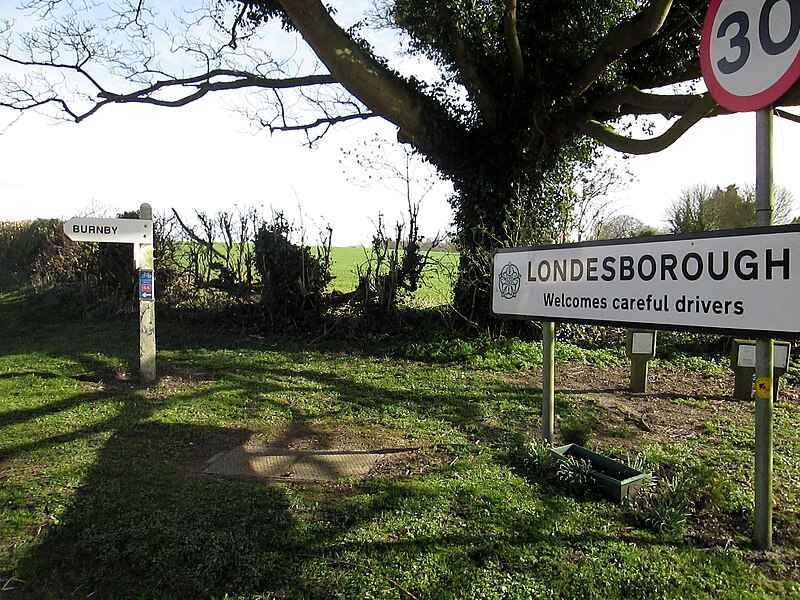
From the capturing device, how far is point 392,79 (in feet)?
31.9

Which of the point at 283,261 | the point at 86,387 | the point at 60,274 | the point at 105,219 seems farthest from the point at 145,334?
the point at 60,274

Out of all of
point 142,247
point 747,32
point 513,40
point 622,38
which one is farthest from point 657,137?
point 142,247

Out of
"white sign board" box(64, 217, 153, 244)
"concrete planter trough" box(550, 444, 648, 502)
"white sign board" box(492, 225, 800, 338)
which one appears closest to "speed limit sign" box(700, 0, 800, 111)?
"white sign board" box(492, 225, 800, 338)

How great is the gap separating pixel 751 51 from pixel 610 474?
271 centimetres

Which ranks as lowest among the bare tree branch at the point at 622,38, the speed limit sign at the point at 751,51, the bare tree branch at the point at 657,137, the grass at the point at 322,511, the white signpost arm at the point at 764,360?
the grass at the point at 322,511

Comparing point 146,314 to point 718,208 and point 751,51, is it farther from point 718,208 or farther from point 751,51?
point 718,208

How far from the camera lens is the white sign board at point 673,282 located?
9.04ft

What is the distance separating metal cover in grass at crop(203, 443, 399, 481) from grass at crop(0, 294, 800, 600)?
0.59 feet

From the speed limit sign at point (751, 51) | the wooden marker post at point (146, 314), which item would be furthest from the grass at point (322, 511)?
the speed limit sign at point (751, 51)

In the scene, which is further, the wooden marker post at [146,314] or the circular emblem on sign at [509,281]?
the wooden marker post at [146,314]

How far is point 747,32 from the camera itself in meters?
2.96

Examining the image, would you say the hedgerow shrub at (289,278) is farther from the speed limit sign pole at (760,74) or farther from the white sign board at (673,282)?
the speed limit sign pole at (760,74)

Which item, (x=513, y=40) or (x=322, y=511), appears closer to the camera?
(x=322, y=511)

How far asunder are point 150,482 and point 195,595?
1413mm
